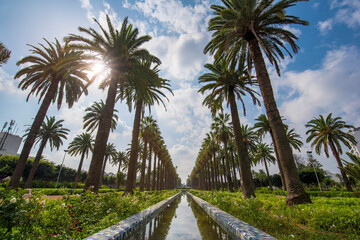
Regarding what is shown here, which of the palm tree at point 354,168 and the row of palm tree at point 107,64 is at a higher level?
the row of palm tree at point 107,64

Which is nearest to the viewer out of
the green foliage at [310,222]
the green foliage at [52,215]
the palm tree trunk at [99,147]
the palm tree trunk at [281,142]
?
the green foliage at [52,215]

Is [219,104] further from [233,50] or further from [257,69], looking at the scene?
[257,69]

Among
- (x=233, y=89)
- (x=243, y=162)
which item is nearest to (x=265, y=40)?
(x=233, y=89)

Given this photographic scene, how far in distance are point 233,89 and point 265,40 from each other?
5339mm

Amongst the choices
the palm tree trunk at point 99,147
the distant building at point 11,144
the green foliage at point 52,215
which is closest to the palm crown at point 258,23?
the palm tree trunk at point 99,147

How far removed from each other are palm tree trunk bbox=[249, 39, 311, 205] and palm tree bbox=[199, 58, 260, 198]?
3442 millimetres

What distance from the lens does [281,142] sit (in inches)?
333

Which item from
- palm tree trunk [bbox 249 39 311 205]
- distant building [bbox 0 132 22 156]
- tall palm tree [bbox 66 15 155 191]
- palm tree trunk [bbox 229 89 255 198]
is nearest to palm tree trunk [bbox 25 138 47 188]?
tall palm tree [bbox 66 15 155 191]

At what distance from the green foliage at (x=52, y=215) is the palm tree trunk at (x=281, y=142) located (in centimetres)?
772

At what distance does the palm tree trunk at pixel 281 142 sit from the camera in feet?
24.3

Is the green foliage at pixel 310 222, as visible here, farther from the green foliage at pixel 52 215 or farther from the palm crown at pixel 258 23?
the palm crown at pixel 258 23

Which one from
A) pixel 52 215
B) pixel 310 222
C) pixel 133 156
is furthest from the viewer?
pixel 133 156

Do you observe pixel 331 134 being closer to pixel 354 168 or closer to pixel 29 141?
pixel 354 168

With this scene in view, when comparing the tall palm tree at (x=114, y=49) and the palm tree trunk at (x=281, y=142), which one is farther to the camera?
the tall palm tree at (x=114, y=49)
